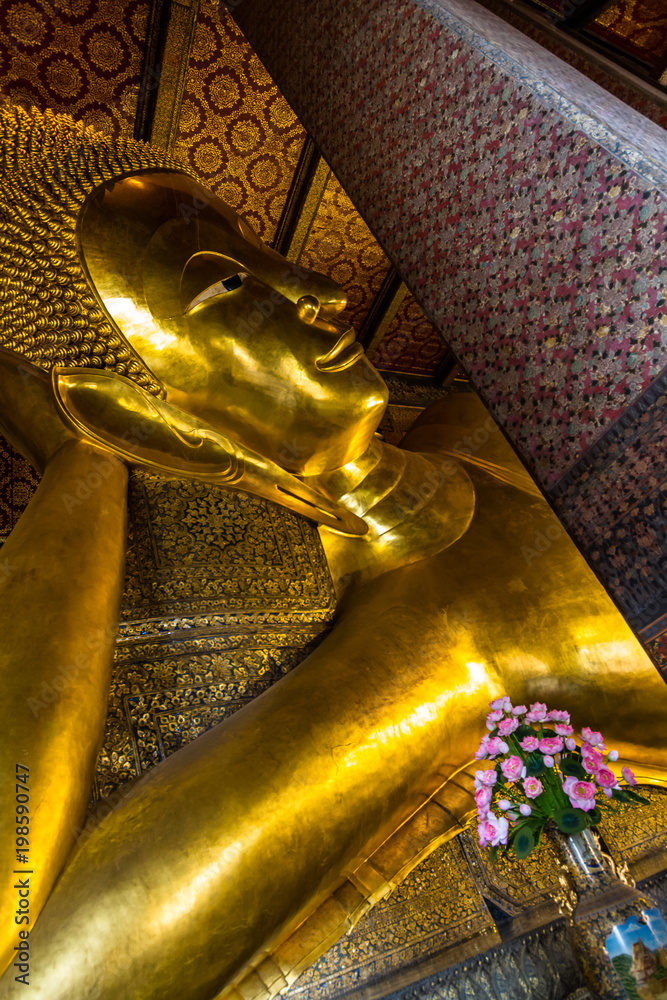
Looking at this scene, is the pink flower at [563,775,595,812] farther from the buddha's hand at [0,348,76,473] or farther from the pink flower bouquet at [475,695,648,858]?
the buddha's hand at [0,348,76,473]

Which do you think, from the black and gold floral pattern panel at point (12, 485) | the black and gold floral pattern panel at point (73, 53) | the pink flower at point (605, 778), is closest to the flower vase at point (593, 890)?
the pink flower at point (605, 778)

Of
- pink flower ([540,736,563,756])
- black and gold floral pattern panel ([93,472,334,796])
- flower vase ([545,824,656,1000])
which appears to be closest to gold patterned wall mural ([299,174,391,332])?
black and gold floral pattern panel ([93,472,334,796])

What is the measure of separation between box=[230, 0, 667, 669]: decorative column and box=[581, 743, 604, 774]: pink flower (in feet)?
2.67

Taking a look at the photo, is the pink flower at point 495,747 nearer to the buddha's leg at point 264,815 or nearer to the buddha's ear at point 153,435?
the buddha's leg at point 264,815

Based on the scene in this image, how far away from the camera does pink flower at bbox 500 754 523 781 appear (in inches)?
68.4

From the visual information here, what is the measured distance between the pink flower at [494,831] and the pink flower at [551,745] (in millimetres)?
211

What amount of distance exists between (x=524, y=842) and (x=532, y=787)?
0.15 metres

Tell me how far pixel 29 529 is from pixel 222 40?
2238 mm

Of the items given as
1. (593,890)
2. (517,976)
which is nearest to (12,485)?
(593,890)

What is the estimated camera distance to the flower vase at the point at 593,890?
167 cm

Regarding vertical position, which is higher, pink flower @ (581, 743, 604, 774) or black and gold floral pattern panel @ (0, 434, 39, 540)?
pink flower @ (581, 743, 604, 774)

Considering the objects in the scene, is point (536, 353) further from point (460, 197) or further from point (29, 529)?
point (29, 529)

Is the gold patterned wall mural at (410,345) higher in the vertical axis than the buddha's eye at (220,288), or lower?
lower

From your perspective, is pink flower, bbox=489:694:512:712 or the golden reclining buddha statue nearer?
the golden reclining buddha statue
